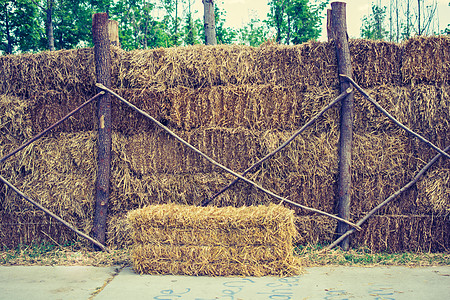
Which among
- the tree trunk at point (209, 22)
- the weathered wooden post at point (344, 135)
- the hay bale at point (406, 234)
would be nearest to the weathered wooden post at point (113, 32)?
the weathered wooden post at point (344, 135)

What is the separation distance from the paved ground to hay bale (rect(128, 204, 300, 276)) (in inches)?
5.3

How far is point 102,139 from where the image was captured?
5.51 metres

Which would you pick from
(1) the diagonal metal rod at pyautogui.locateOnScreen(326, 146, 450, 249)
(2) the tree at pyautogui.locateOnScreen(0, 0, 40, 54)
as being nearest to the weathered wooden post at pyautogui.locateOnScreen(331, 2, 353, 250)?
(1) the diagonal metal rod at pyautogui.locateOnScreen(326, 146, 450, 249)

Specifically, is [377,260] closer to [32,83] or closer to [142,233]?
[142,233]

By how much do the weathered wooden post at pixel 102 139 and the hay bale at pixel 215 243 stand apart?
3.50 feet

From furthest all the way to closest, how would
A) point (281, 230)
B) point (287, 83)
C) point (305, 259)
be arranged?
point (287, 83), point (305, 259), point (281, 230)

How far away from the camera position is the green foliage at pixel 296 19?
19844 millimetres

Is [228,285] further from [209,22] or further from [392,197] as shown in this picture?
[209,22]

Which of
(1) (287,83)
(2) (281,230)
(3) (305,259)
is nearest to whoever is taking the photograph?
(2) (281,230)

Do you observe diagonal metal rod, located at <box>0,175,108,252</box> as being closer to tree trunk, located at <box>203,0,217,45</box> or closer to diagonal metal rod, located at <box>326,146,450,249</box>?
diagonal metal rod, located at <box>326,146,450,249</box>

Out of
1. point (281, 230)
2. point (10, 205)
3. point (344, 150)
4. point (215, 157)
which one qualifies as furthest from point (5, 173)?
point (344, 150)

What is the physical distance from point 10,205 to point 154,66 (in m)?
2.88

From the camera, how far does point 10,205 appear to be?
18.7ft

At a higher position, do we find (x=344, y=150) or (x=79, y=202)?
(x=344, y=150)
